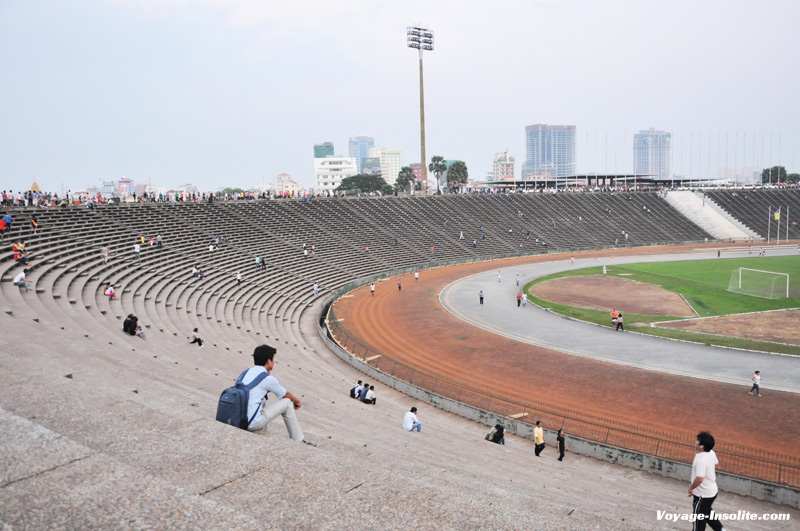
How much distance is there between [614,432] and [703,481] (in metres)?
14.0

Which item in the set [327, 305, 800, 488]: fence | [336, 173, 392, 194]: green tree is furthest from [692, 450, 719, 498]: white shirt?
[336, 173, 392, 194]: green tree

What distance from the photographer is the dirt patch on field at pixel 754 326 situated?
3469 centimetres

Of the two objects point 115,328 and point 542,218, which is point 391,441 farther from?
point 542,218

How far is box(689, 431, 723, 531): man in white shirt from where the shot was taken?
26.7 ft

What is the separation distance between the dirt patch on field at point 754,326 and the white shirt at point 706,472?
103 feet

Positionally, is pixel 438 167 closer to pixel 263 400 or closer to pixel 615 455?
pixel 615 455

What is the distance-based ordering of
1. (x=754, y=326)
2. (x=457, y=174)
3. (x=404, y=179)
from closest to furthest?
(x=754, y=326) < (x=457, y=174) < (x=404, y=179)

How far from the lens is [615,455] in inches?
734

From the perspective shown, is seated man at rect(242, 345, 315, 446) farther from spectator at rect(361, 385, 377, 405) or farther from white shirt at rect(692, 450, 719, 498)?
spectator at rect(361, 385, 377, 405)

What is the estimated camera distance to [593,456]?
19062 millimetres

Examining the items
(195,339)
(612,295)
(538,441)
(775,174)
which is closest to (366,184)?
(775,174)

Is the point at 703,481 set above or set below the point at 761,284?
above

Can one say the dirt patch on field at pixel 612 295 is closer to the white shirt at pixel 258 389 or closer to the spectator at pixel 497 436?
the spectator at pixel 497 436

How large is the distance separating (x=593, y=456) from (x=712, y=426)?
6224 millimetres
